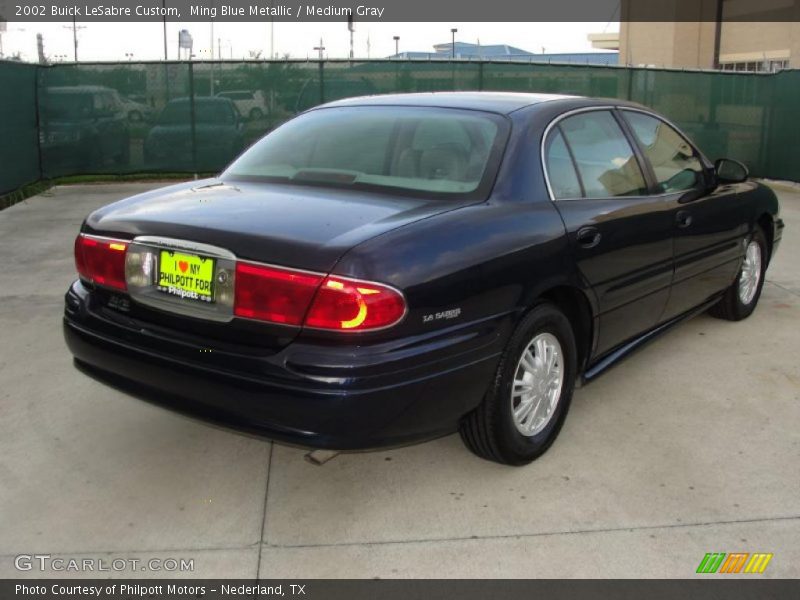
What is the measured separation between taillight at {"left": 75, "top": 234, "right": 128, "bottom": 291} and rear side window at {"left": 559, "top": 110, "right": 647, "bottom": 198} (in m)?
1.99

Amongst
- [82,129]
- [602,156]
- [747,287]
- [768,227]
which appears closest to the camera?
[602,156]

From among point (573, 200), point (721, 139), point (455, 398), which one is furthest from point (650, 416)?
point (721, 139)

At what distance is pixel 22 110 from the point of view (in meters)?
11.5

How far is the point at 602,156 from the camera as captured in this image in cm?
402

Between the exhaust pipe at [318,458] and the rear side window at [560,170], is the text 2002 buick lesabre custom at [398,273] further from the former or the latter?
the exhaust pipe at [318,458]

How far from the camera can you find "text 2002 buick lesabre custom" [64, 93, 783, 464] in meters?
2.73

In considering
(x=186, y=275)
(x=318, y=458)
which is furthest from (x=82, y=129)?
(x=186, y=275)

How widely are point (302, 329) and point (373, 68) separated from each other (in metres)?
11.2

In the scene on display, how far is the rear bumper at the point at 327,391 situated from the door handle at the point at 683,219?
5.68 ft

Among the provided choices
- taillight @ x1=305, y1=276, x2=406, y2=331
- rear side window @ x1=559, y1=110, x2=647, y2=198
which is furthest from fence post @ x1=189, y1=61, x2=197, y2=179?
taillight @ x1=305, y1=276, x2=406, y2=331

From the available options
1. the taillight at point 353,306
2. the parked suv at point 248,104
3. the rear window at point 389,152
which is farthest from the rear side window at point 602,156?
the parked suv at point 248,104

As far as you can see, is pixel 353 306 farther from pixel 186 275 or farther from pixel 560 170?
pixel 560 170

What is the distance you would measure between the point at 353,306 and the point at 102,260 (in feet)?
3.85

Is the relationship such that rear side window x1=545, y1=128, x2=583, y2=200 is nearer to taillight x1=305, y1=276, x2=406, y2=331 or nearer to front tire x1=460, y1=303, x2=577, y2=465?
front tire x1=460, y1=303, x2=577, y2=465
